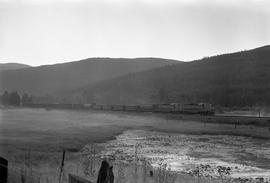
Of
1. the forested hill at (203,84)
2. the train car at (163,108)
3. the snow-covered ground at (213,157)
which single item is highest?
the forested hill at (203,84)

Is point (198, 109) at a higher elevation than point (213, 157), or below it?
higher

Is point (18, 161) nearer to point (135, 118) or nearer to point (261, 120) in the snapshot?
point (261, 120)

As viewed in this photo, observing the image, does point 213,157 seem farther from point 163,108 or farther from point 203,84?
point 203,84

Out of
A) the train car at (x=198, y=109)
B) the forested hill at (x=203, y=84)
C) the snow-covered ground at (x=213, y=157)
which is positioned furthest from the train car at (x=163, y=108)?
the snow-covered ground at (x=213, y=157)

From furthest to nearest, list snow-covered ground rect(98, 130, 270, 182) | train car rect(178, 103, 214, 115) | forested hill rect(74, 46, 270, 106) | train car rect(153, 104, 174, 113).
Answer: forested hill rect(74, 46, 270, 106), train car rect(153, 104, 174, 113), train car rect(178, 103, 214, 115), snow-covered ground rect(98, 130, 270, 182)

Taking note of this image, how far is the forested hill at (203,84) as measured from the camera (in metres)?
107

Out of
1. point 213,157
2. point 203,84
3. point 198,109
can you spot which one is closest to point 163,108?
point 198,109

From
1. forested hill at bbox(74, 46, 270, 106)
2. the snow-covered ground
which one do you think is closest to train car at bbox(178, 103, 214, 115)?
forested hill at bbox(74, 46, 270, 106)

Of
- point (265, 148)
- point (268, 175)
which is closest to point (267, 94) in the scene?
point (265, 148)

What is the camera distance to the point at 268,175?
60.2ft

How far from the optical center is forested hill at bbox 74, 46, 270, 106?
107m

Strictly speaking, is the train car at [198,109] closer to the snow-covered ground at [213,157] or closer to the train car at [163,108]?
the train car at [163,108]

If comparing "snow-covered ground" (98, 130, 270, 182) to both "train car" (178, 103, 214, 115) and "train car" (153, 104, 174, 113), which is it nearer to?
"train car" (178, 103, 214, 115)

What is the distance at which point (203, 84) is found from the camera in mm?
127188
